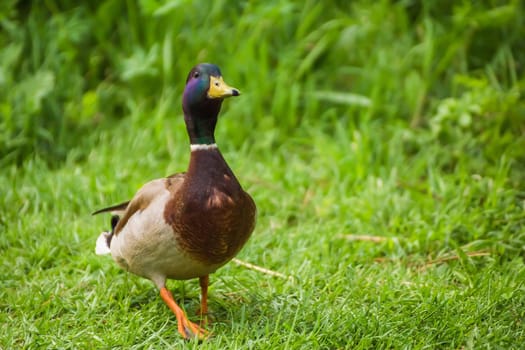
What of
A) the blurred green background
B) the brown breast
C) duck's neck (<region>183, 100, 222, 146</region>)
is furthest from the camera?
the blurred green background

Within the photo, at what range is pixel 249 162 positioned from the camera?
5027 millimetres

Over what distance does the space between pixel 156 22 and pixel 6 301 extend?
2.82 meters

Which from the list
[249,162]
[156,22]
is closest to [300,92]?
[249,162]

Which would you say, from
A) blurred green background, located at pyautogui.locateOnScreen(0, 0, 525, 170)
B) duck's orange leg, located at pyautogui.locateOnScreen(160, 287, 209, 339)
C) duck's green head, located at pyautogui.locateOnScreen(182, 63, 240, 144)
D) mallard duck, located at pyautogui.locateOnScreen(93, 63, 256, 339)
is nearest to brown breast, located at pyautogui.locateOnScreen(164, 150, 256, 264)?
mallard duck, located at pyautogui.locateOnScreen(93, 63, 256, 339)

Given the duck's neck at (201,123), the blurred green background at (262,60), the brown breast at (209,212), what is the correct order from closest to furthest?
the brown breast at (209,212) < the duck's neck at (201,123) < the blurred green background at (262,60)

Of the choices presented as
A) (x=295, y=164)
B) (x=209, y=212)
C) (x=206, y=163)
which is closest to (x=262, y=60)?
(x=295, y=164)

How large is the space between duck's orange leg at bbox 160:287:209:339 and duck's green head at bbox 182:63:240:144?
0.66m

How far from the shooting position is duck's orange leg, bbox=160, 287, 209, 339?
3.01m

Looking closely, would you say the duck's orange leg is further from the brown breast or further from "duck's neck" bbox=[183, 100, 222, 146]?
"duck's neck" bbox=[183, 100, 222, 146]

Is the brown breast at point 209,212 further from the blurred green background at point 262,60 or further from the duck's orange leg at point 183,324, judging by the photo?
the blurred green background at point 262,60

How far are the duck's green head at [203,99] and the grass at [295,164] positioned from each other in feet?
2.54

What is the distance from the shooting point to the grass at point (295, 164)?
10.4 feet

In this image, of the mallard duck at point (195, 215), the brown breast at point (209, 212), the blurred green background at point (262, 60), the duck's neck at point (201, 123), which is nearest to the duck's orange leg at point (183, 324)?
the mallard duck at point (195, 215)

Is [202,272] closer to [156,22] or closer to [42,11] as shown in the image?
[156,22]
